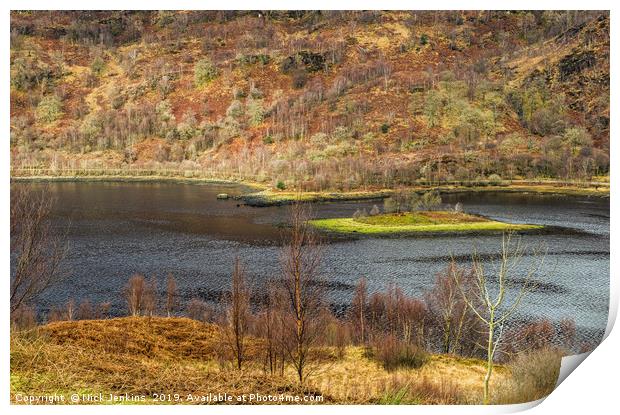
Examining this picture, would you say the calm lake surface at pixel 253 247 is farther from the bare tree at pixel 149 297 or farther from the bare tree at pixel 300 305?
the bare tree at pixel 300 305

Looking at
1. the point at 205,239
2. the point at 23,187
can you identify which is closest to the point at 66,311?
the point at 23,187

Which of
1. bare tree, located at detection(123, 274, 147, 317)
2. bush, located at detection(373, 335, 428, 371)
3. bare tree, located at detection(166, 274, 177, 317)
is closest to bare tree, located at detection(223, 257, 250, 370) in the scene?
bush, located at detection(373, 335, 428, 371)

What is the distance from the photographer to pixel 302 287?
500 inches

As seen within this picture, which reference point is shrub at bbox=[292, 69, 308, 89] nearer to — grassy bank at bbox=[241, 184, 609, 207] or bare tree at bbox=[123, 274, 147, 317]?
grassy bank at bbox=[241, 184, 609, 207]

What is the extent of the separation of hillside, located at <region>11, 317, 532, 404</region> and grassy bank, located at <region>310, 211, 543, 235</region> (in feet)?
31.2

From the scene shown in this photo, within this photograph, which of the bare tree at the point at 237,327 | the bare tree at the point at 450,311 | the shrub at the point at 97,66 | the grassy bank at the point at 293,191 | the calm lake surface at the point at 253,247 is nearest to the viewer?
the bare tree at the point at 237,327

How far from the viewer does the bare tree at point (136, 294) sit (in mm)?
16344

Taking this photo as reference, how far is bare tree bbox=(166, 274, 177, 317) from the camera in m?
16.5

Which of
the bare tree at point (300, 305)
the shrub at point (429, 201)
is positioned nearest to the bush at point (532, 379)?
the bare tree at point (300, 305)

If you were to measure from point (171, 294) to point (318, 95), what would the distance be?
32.2 feet

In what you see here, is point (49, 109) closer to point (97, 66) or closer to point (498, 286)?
point (97, 66)

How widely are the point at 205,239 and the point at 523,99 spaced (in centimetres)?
1255

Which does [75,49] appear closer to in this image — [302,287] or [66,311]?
[66,311]

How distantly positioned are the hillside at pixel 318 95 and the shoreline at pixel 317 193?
38cm
